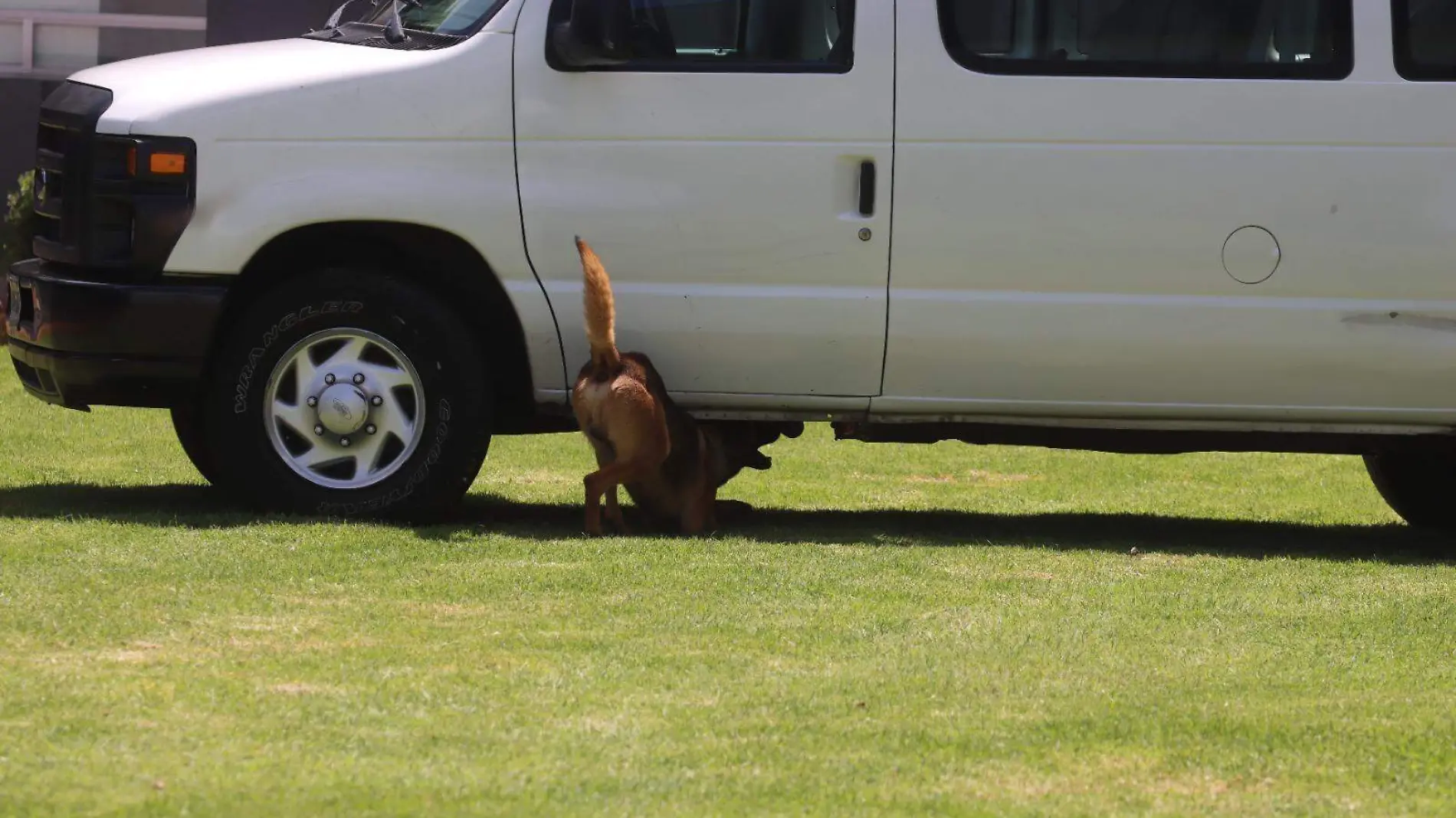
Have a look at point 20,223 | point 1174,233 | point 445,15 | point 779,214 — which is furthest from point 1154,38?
point 20,223

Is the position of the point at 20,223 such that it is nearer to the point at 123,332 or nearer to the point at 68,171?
the point at 68,171

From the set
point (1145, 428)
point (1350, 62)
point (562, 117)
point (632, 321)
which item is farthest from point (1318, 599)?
point (562, 117)

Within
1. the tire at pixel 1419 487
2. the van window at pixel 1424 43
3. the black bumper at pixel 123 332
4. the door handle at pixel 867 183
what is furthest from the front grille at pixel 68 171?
the tire at pixel 1419 487

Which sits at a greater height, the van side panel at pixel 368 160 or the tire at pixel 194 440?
the van side panel at pixel 368 160

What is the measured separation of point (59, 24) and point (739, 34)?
8.27m

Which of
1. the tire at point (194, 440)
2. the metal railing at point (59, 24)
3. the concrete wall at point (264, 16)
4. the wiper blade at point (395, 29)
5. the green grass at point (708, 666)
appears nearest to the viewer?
the green grass at point (708, 666)

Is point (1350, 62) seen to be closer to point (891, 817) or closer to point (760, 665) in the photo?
point (760, 665)

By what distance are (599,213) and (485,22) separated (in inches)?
28.4

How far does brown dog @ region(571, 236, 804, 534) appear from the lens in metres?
6.60

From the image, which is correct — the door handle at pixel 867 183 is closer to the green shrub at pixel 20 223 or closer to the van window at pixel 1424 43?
the van window at pixel 1424 43

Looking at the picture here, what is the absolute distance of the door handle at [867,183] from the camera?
22.1 feet

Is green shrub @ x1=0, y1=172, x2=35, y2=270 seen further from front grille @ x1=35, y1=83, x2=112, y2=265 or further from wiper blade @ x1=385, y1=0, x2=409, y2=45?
wiper blade @ x1=385, y1=0, x2=409, y2=45

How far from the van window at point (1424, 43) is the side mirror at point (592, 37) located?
2.46 metres

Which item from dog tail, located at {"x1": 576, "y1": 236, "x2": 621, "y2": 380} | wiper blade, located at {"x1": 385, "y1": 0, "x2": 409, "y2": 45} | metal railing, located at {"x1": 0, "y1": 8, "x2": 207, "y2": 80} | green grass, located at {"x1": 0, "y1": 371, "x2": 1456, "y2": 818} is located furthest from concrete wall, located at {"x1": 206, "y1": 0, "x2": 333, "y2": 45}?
dog tail, located at {"x1": 576, "y1": 236, "x2": 621, "y2": 380}
